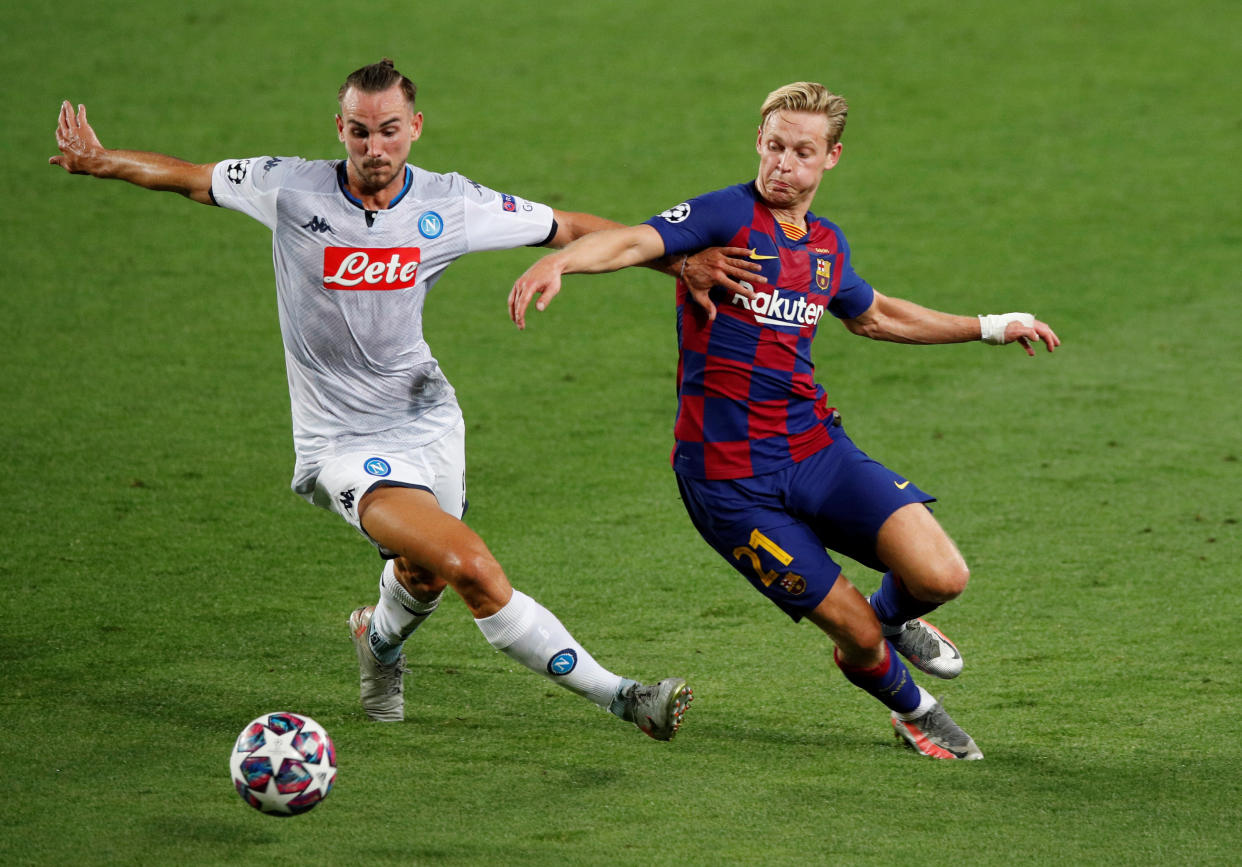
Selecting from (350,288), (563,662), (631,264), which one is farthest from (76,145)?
(563,662)

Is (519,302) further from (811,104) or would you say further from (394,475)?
(811,104)

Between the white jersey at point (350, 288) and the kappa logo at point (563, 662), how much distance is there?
36.8 inches

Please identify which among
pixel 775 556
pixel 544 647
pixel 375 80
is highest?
pixel 375 80

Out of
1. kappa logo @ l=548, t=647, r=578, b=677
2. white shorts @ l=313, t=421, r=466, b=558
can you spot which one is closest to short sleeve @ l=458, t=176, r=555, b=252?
white shorts @ l=313, t=421, r=466, b=558

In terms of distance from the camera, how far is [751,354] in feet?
16.5

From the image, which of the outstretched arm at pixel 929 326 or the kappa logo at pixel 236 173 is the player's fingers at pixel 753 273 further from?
the kappa logo at pixel 236 173

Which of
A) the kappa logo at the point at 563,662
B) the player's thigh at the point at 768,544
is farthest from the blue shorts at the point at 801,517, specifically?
the kappa logo at the point at 563,662

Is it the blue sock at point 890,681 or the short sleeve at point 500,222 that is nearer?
the blue sock at point 890,681

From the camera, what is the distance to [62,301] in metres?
10.7

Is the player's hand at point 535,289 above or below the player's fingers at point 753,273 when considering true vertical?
below

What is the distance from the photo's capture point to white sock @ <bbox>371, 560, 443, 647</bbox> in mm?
5273

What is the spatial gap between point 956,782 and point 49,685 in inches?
127

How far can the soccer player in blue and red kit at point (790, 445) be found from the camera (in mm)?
4922

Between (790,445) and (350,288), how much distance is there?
5.08 feet
